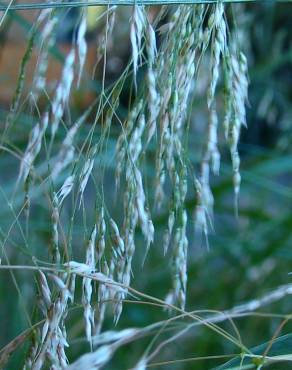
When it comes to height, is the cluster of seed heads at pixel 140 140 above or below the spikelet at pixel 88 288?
above

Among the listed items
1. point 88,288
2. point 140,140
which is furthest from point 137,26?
point 88,288

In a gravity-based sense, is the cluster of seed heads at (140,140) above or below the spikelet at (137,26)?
below

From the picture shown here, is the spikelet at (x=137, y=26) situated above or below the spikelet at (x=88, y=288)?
above

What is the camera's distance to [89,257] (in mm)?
614

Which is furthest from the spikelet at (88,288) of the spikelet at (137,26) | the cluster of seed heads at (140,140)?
the spikelet at (137,26)

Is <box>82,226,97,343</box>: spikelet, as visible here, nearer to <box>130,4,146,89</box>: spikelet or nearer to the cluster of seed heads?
the cluster of seed heads

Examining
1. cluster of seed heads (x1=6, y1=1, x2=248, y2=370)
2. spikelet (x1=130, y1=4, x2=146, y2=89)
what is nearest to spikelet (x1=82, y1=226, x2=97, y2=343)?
cluster of seed heads (x1=6, y1=1, x2=248, y2=370)

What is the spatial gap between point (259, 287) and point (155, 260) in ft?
0.62

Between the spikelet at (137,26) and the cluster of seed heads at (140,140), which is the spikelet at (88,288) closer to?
the cluster of seed heads at (140,140)

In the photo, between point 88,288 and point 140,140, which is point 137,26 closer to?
point 140,140

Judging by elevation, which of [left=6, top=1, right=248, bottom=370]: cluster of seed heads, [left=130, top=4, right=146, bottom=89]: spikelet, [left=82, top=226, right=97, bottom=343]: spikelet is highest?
[left=130, top=4, right=146, bottom=89]: spikelet

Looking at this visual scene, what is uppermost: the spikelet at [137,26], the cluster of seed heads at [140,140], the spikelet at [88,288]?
the spikelet at [137,26]

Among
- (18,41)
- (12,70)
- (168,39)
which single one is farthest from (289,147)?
(18,41)

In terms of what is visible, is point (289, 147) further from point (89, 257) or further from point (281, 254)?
point (89, 257)
